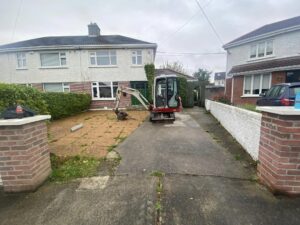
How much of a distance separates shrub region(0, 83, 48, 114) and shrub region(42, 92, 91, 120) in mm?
6298

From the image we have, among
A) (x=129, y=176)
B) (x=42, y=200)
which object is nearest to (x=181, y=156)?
(x=129, y=176)

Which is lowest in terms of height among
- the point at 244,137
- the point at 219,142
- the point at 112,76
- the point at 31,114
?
the point at 219,142

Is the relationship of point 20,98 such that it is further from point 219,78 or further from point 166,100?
point 219,78

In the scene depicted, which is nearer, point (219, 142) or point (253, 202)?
point (253, 202)

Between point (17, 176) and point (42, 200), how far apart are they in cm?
60

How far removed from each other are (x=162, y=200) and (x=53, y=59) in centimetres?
1799

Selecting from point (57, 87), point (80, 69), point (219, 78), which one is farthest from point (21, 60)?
point (219, 78)

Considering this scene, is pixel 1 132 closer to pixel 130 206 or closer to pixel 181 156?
pixel 130 206

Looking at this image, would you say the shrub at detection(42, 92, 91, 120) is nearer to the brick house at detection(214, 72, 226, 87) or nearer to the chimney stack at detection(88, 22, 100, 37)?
the chimney stack at detection(88, 22, 100, 37)

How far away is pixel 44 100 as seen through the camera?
6145 mm

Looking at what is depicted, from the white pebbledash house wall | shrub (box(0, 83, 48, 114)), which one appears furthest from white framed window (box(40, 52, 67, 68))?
shrub (box(0, 83, 48, 114))

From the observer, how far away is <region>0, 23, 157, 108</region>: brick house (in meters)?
16.2

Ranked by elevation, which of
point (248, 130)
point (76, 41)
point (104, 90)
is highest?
point (76, 41)

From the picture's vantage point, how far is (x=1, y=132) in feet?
8.75
